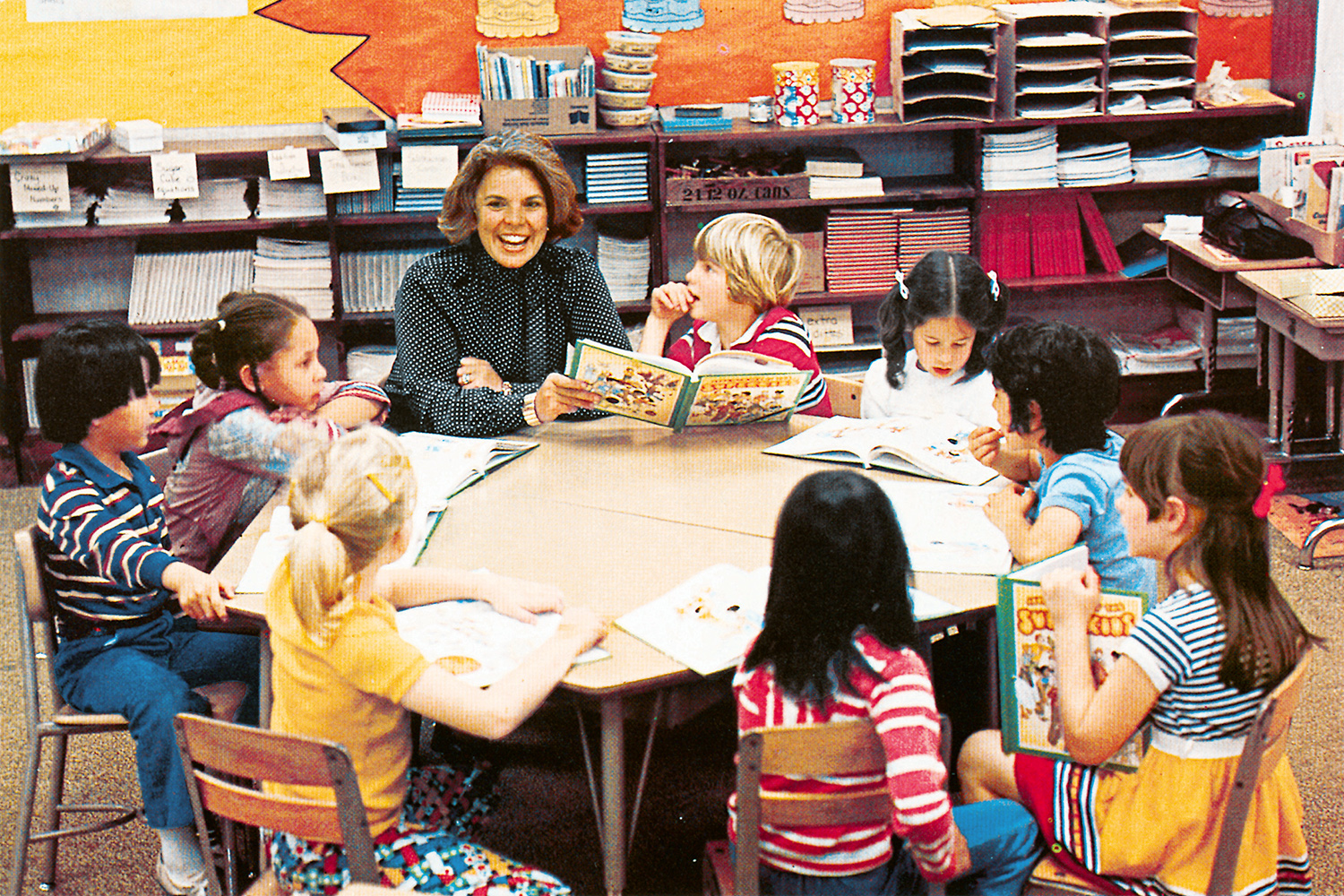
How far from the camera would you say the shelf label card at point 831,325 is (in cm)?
492

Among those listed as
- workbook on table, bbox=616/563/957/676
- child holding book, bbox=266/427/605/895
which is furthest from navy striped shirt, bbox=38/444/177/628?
workbook on table, bbox=616/563/957/676

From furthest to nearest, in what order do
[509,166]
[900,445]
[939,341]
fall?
[509,166], [939,341], [900,445]

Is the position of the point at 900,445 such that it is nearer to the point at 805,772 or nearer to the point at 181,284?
the point at 805,772

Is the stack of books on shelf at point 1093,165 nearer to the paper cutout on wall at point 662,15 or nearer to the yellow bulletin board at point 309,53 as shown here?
the yellow bulletin board at point 309,53

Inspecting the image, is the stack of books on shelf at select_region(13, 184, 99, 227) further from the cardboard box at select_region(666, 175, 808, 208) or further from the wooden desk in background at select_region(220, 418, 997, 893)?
the wooden desk in background at select_region(220, 418, 997, 893)

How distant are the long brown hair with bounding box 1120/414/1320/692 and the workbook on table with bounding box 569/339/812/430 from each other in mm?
1171

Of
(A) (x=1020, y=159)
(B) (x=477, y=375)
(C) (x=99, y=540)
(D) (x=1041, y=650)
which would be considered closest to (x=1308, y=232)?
(A) (x=1020, y=159)

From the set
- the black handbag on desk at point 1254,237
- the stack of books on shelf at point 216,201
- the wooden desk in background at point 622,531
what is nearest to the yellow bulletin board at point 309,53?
the stack of books on shelf at point 216,201

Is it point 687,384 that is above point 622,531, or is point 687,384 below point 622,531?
above

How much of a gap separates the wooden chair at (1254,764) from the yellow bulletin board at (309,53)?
359 centimetres

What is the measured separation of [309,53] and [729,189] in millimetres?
1558

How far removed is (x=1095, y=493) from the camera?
2.29 meters

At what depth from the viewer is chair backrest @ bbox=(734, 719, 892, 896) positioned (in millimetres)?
1667

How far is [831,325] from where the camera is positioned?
4.93 m
